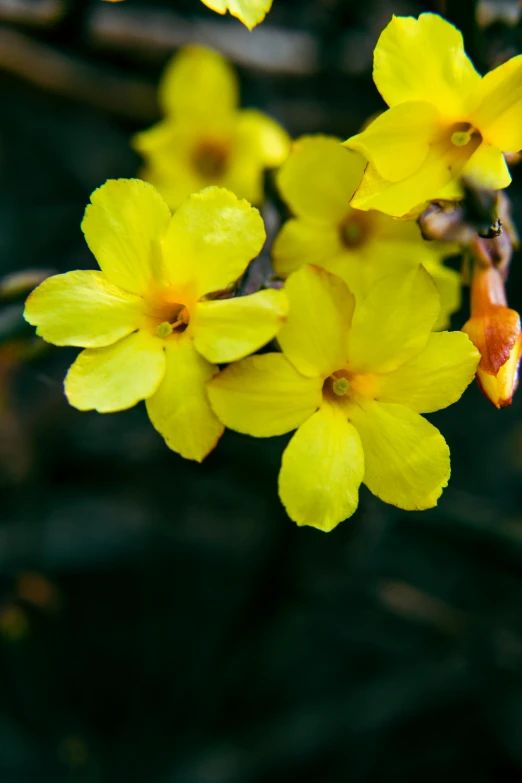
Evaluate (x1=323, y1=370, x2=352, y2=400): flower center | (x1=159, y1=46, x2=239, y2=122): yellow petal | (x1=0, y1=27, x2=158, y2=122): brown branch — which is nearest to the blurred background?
(x1=0, y1=27, x2=158, y2=122): brown branch

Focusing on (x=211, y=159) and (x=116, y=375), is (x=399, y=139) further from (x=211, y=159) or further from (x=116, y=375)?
(x=211, y=159)

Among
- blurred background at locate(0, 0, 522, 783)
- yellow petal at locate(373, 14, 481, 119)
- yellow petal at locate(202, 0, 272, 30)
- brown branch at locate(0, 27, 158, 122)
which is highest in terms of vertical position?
yellow petal at locate(373, 14, 481, 119)

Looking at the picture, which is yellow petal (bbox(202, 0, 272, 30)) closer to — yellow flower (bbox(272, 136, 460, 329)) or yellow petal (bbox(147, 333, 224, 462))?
yellow flower (bbox(272, 136, 460, 329))

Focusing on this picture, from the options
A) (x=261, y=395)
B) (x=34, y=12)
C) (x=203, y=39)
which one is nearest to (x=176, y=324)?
(x=261, y=395)

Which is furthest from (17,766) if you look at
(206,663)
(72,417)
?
(72,417)

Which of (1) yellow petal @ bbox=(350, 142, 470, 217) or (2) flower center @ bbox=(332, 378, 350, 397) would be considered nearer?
(1) yellow petal @ bbox=(350, 142, 470, 217)

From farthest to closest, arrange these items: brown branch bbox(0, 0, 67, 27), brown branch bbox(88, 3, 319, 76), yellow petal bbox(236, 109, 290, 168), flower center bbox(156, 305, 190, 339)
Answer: brown branch bbox(88, 3, 319, 76) < brown branch bbox(0, 0, 67, 27) < yellow petal bbox(236, 109, 290, 168) < flower center bbox(156, 305, 190, 339)
